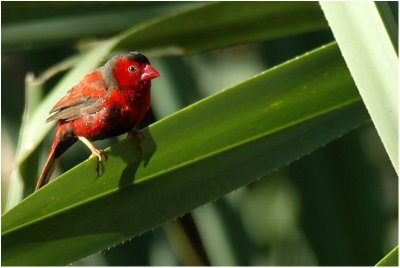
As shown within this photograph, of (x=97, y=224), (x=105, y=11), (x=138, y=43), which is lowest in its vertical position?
(x=97, y=224)

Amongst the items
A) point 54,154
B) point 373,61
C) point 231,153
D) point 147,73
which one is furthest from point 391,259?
point 54,154

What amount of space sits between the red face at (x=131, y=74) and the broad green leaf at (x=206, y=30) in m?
0.04

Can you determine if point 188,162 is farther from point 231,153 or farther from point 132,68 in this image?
point 132,68

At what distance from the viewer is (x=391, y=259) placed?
0.95 meters

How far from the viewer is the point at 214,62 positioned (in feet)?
7.01

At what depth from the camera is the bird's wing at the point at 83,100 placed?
1.68 meters

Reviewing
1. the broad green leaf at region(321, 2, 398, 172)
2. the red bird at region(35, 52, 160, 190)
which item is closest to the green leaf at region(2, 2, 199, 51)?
the red bird at region(35, 52, 160, 190)

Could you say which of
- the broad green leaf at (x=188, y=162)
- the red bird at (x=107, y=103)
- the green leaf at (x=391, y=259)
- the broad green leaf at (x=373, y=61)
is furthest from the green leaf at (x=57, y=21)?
the green leaf at (x=391, y=259)

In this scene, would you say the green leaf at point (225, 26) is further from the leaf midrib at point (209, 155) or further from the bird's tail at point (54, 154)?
the leaf midrib at point (209, 155)

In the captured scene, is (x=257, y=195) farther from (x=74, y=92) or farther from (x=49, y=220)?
(x=49, y=220)

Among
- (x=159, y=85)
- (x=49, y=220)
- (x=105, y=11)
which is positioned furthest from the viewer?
(x=159, y=85)

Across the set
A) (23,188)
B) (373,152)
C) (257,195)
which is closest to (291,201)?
(257,195)

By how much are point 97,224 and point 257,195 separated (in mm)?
873

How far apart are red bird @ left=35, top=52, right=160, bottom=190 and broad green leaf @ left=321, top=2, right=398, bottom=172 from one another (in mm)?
695
